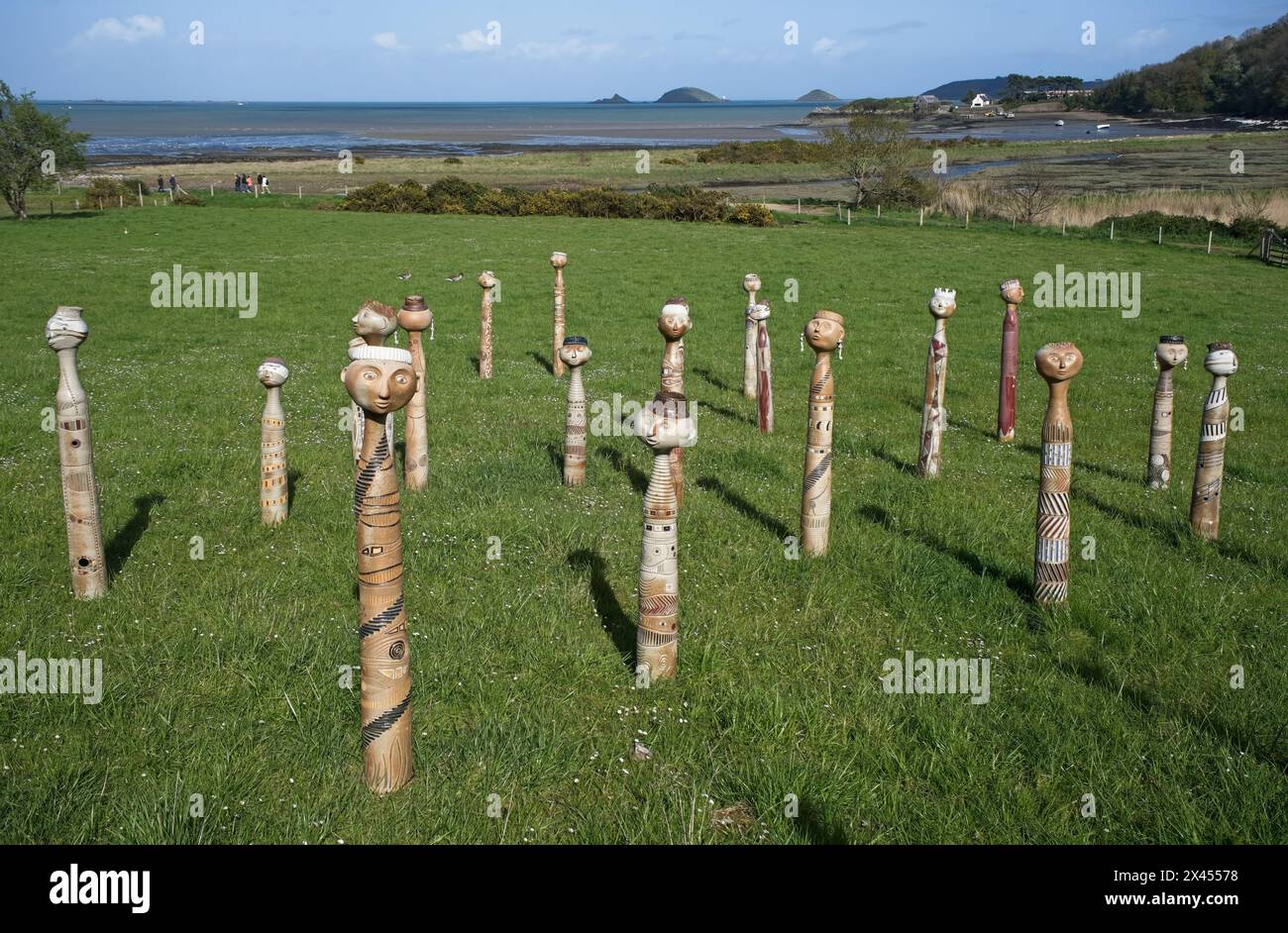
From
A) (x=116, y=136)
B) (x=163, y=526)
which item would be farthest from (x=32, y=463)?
(x=116, y=136)

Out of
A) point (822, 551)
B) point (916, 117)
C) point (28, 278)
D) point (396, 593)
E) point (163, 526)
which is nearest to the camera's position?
point (396, 593)

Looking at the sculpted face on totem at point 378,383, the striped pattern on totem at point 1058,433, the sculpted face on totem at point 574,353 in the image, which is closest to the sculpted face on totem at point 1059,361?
the striped pattern on totem at point 1058,433

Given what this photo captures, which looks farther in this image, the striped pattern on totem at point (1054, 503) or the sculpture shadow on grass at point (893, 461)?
the sculpture shadow on grass at point (893, 461)

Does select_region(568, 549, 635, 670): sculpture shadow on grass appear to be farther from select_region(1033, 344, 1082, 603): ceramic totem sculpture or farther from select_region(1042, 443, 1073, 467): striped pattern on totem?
select_region(1042, 443, 1073, 467): striped pattern on totem

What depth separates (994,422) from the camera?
43.8ft

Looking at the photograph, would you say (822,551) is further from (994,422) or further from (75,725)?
(994,422)

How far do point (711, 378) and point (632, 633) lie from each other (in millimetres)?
9617

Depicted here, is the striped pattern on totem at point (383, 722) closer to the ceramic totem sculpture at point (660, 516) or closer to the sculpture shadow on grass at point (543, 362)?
the ceramic totem sculpture at point (660, 516)

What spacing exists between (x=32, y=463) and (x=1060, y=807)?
1016 centimetres

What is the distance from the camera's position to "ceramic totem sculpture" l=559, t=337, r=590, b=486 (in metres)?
9.07

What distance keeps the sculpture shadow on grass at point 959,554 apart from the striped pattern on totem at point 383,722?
4612 millimetres

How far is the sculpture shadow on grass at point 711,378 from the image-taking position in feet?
49.8

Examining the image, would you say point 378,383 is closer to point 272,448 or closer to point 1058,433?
point 272,448

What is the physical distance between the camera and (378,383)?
4301mm
